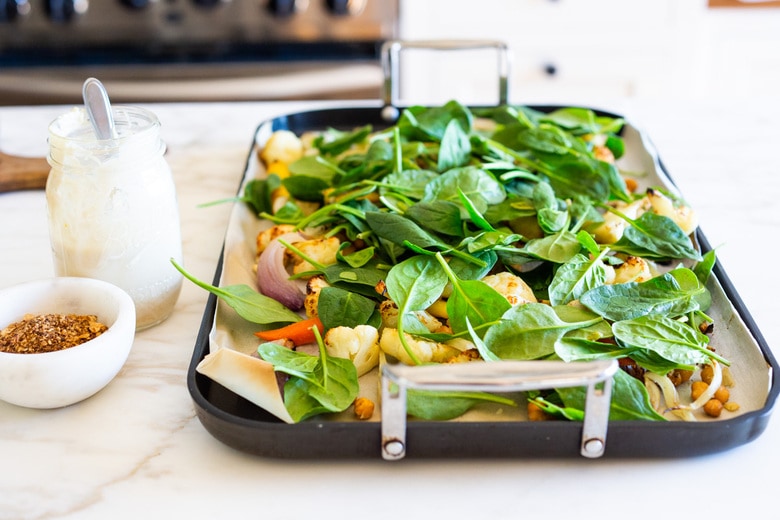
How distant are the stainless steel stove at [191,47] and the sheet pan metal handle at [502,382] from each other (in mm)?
1461

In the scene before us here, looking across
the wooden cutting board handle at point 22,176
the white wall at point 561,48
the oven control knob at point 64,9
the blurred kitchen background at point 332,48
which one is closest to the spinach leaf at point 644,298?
the wooden cutting board handle at point 22,176

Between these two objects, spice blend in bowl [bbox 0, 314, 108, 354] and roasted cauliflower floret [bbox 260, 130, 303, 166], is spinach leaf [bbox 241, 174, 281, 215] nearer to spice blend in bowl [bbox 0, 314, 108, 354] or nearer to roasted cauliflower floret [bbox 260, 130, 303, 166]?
roasted cauliflower floret [bbox 260, 130, 303, 166]

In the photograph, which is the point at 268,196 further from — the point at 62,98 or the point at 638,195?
the point at 62,98

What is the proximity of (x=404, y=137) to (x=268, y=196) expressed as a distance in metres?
0.23

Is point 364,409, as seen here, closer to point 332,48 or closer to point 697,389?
point 697,389

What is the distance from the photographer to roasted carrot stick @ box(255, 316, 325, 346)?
82 cm

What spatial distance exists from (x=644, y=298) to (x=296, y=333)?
1.12 ft

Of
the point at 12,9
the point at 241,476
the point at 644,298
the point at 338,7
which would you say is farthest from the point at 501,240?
the point at 12,9

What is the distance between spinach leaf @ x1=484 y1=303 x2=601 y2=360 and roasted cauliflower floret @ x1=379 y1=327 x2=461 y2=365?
0.04m

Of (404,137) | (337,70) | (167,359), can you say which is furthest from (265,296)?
(337,70)

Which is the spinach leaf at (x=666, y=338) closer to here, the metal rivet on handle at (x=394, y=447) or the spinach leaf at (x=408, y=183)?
the metal rivet on handle at (x=394, y=447)

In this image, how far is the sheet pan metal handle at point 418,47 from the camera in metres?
1.27

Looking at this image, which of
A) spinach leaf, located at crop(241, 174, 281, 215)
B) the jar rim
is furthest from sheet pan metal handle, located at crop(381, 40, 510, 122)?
the jar rim

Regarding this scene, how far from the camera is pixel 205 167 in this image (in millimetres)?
1325
